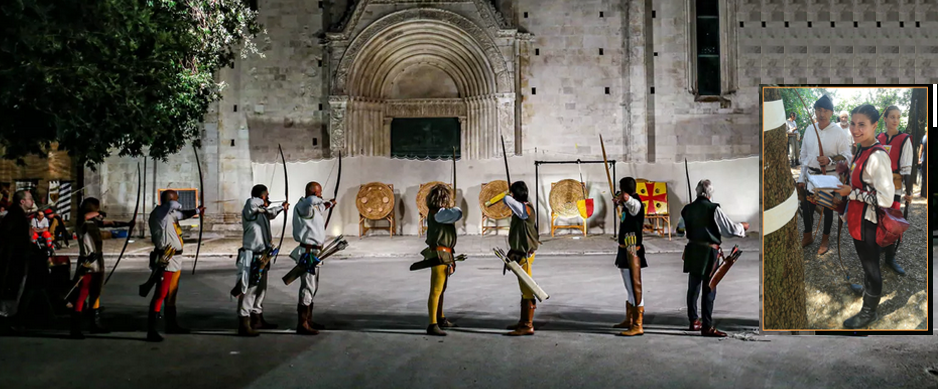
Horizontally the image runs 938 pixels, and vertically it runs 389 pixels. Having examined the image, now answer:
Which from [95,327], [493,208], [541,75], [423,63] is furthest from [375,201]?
[95,327]

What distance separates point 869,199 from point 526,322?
10.5 ft

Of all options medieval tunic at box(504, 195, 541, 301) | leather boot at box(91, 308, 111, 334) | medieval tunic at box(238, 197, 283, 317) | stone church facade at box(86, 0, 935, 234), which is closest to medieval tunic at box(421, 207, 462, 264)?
medieval tunic at box(504, 195, 541, 301)

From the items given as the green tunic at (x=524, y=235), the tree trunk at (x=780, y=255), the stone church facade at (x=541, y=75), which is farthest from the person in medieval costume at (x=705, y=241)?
the stone church facade at (x=541, y=75)

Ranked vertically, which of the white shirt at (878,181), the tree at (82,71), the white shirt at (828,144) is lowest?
the white shirt at (878,181)

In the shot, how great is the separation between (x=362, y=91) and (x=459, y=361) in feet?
41.9

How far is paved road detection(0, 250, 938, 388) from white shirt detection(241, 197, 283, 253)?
95 centimetres

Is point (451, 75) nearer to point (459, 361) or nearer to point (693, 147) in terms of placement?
point (693, 147)

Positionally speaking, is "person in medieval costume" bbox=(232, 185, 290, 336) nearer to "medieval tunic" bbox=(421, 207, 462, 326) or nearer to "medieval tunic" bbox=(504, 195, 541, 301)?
"medieval tunic" bbox=(421, 207, 462, 326)

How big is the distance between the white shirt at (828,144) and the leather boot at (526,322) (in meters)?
2.71

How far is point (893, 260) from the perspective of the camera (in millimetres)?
4812

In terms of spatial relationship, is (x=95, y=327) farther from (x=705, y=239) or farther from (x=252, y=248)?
(x=705, y=239)

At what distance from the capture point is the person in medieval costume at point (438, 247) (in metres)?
6.13

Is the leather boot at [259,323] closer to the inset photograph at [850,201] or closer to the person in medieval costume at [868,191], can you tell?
the inset photograph at [850,201]

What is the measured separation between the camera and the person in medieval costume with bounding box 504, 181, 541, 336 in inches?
240
